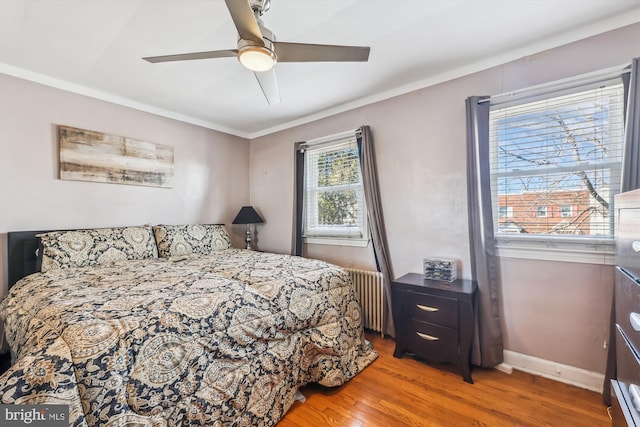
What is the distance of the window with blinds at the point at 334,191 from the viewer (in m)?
2.98

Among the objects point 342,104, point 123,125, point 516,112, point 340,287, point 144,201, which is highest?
point 342,104

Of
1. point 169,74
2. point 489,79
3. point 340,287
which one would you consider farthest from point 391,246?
point 169,74

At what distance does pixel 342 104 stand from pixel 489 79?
140 cm

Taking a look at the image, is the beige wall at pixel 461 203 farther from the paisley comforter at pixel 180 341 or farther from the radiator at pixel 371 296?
the paisley comforter at pixel 180 341

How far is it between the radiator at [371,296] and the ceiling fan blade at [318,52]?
1922 mm

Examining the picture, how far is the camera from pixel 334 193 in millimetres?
3193

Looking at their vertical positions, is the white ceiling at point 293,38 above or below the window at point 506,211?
above

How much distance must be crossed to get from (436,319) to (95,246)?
9.60ft

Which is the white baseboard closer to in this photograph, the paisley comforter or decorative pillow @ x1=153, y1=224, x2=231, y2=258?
the paisley comforter

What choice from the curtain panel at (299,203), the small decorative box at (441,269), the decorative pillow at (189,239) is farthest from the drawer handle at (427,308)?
the decorative pillow at (189,239)

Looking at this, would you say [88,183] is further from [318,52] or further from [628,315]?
[628,315]

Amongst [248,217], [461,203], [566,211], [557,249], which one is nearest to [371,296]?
[461,203]

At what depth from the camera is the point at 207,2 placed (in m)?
1.55

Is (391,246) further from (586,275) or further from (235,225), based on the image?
(235,225)
